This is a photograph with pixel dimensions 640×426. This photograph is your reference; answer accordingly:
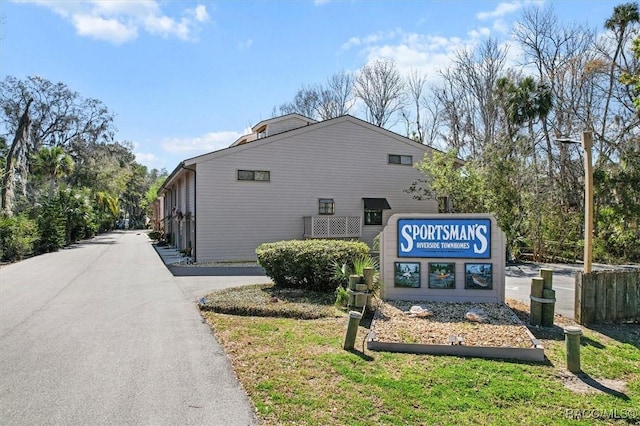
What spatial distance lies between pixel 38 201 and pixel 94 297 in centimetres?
2057

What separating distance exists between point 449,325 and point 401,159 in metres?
14.2

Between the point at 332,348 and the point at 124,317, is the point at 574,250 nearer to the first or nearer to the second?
the point at 332,348

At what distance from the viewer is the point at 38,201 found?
25.8 m

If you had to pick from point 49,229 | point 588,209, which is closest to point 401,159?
point 588,209

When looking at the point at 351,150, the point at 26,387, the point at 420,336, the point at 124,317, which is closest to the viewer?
the point at 26,387

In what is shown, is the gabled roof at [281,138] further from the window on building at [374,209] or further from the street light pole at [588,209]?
the street light pole at [588,209]

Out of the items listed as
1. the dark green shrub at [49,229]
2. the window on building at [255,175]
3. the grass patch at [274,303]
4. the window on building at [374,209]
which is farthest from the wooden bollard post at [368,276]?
the dark green shrub at [49,229]

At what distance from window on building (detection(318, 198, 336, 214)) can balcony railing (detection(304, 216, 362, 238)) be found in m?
0.48

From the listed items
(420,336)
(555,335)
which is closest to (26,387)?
(420,336)

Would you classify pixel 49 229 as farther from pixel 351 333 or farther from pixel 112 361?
pixel 351 333

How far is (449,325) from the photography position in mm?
6594

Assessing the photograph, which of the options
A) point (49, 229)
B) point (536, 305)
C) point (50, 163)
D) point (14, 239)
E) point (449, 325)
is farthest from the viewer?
point (50, 163)

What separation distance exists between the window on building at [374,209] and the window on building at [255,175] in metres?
4.67

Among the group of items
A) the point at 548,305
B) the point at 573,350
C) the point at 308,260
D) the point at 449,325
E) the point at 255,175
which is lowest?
the point at 449,325
